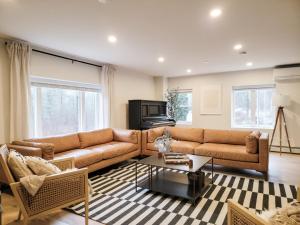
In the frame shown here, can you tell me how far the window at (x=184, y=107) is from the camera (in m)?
7.30

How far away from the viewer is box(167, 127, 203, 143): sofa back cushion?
464cm

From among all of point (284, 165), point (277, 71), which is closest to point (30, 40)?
point (284, 165)

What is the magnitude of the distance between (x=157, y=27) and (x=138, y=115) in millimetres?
3214

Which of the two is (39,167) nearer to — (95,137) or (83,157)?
(83,157)

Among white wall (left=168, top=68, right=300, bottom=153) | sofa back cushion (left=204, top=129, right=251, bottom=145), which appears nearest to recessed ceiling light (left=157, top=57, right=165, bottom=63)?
sofa back cushion (left=204, top=129, right=251, bottom=145)

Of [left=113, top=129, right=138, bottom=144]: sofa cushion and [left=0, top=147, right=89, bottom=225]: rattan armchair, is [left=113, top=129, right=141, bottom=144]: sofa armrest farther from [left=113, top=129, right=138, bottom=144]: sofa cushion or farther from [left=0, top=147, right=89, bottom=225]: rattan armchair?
[left=0, top=147, right=89, bottom=225]: rattan armchair

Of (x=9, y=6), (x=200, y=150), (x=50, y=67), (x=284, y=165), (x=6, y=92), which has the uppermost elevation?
(x=9, y=6)

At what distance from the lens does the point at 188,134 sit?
477cm

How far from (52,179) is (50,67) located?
115 inches

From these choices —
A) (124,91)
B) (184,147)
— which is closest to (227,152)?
(184,147)

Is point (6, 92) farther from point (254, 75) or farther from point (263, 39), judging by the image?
point (254, 75)

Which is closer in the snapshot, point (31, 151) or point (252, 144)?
point (31, 151)

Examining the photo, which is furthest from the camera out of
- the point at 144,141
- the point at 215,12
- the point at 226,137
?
the point at 144,141

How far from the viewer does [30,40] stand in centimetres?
348
